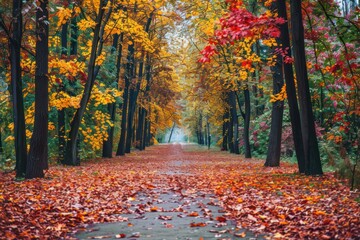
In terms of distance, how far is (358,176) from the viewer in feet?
35.1

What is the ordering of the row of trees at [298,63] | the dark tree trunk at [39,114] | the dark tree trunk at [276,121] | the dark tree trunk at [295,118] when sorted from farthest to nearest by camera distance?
the dark tree trunk at [276,121] < the dark tree trunk at [295,118] < the dark tree trunk at [39,114] < the row of trees at [298,63]

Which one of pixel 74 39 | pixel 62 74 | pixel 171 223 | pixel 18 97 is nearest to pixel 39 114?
pixel 18 97

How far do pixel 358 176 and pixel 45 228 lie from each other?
7.45 m

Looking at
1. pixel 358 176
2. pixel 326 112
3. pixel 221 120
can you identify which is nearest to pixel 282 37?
pixel 358 176

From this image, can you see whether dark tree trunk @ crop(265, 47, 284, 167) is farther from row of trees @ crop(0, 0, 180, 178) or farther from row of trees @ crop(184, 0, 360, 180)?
row of trees @ crop(0, 0, 180, 178)

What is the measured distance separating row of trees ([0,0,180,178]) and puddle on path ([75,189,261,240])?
472 cm

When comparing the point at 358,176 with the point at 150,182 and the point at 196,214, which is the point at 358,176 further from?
the point at 150,182

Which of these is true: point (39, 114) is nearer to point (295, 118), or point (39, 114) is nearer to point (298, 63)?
point (298, 63)

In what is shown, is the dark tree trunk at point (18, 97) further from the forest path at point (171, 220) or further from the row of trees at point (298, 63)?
the row of trees at point (298, 63)

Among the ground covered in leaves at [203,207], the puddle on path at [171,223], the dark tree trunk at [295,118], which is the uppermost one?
the dark tree trunk at [295,118]

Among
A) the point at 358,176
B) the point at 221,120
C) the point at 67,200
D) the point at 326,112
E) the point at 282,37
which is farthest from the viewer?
the point at 221,120

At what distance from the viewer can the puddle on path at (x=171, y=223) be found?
6703mm

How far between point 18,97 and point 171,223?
851 centimetres

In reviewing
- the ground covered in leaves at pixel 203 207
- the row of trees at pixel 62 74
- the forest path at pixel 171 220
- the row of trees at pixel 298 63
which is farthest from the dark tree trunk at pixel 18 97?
the row of trees at pixel 298 63
